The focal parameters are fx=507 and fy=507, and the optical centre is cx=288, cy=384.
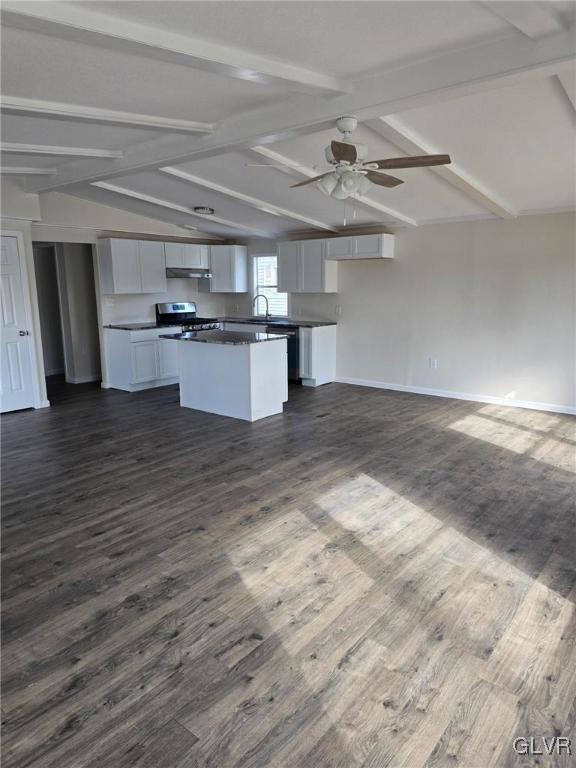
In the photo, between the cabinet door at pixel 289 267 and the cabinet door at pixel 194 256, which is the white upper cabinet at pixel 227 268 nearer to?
the cabinet door at pixel 194 256

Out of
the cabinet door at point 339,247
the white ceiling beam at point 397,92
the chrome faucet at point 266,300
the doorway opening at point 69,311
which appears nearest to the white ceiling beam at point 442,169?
the white ceiling beam at point 397,92

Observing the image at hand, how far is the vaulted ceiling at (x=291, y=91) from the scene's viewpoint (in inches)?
95.9

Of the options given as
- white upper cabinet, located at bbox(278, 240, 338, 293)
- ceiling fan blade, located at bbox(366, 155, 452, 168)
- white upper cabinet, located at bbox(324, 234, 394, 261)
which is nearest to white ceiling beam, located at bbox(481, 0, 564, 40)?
ceiling fan blade, located at bbox(366, 155, 452, 168)

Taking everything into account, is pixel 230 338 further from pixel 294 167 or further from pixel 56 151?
pixel 56 151

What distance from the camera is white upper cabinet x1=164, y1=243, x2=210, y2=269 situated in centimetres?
803

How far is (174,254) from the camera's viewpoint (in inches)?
318

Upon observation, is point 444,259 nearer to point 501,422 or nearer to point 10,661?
point 501,422

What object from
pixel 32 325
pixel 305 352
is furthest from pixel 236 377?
pixel 32 325

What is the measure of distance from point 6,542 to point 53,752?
5.63ft

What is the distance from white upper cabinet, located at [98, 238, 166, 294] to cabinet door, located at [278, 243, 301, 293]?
183 centimetres

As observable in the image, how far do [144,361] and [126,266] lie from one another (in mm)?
1426

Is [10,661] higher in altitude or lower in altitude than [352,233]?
lower

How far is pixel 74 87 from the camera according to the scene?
322cm

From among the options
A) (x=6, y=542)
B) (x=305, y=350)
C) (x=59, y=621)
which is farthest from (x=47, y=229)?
(x=59, y=621)
